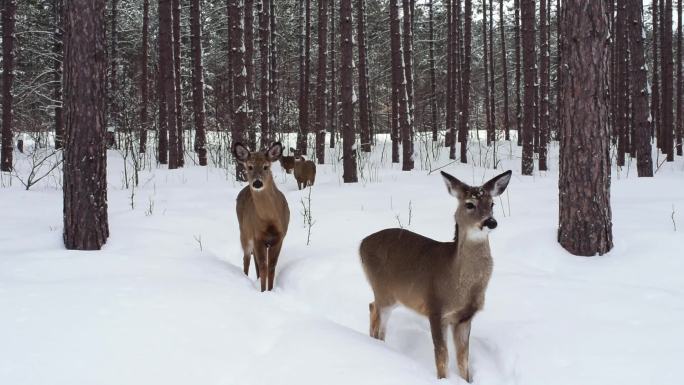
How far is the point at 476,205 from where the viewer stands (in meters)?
4.07

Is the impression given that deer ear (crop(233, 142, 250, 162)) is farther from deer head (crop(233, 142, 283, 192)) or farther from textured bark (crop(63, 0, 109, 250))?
textured bark (crop(63, 0, 109, 250))

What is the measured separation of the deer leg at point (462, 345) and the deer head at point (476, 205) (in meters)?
0.68

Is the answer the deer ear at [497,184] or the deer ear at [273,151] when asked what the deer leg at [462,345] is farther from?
the deer ear at [273,151]

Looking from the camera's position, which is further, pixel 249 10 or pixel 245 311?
pixel 249 10

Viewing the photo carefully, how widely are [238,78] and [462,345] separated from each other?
11751 mm

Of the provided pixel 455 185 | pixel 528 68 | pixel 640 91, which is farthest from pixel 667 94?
pixel 455 185

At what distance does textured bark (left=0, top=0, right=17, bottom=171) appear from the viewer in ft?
52.9

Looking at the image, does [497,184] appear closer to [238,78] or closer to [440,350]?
[440,350]

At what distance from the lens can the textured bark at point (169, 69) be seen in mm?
16844

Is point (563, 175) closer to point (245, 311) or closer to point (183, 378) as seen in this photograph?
point (245, 311)

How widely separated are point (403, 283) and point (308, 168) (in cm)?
1066

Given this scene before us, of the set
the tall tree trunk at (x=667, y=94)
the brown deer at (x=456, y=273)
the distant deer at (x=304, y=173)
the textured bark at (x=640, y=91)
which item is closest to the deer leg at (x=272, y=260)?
the brown deer at (x=456, y=273)

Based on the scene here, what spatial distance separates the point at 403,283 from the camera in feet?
14.9

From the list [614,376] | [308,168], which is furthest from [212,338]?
[308,168]
